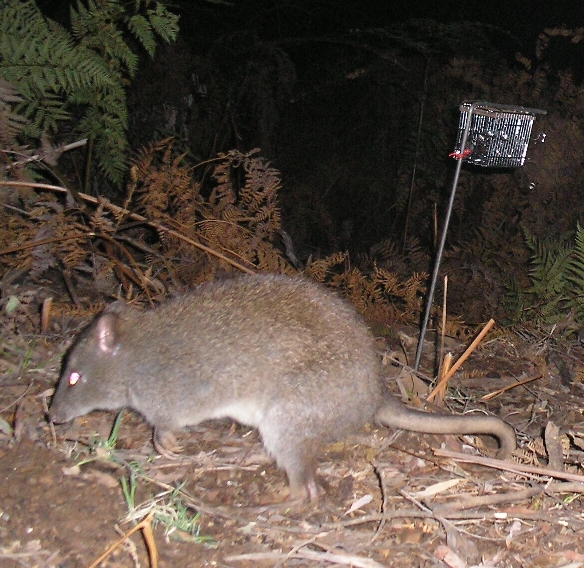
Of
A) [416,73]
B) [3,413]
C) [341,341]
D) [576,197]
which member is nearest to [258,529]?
[341,341]

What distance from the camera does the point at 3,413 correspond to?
3914mm

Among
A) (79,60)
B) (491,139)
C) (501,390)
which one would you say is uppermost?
(79,60)

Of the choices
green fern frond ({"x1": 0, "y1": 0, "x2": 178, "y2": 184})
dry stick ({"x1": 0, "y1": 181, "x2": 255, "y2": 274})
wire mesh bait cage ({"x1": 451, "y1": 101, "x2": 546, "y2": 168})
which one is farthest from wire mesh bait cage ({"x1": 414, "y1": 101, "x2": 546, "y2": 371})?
green fern frond ({"x1": 0, "y1": 0, "x2": 178, "y2": 184})

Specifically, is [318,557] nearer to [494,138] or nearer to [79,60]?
[494,138]

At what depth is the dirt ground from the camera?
2.98m

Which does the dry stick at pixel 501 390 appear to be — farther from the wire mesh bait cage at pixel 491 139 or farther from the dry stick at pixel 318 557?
the dry stick at pixel 318 557

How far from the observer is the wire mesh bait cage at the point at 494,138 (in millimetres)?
4293

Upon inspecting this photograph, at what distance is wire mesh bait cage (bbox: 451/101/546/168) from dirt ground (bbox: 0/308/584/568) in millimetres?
1837

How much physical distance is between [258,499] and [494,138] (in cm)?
280

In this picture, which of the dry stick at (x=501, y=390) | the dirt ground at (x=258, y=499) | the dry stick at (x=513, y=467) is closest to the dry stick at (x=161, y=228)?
the dirt ground at (x=258, y=499)

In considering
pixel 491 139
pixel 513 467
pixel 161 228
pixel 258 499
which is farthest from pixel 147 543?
pixel 491 139

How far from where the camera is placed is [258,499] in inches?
136

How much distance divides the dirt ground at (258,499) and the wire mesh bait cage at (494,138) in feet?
6.03

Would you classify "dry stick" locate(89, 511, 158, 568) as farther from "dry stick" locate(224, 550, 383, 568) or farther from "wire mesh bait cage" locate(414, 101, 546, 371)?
"wire mesh bait cage" locate(414, 101, 546, 371)
